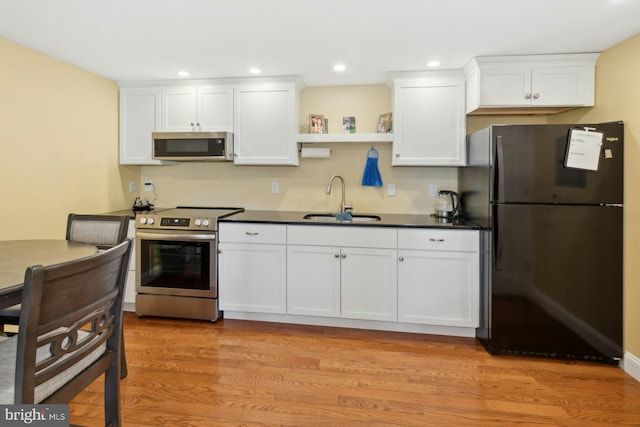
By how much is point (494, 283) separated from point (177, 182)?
10.1 ft

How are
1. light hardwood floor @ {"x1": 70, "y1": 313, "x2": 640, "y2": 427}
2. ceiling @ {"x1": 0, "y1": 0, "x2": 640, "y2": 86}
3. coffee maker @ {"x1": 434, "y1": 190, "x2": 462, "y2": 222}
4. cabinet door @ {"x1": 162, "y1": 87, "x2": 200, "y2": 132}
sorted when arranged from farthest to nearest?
cabinet door @ {"x1": 162, "y1": 87, "x2": 200, "y2": 132} → coffee maker @ {"x1": 434, "y1": 190, "x2": 462, "y2": 222} → ceiling @ {"x1": 0, "y1": 0, "x2": 640, "y2": 86} → light hardwood floor @ {"x1": 70, "y1": 313, "x2": 640, "y2": 427}

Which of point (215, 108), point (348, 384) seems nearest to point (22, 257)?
point (348, 384)

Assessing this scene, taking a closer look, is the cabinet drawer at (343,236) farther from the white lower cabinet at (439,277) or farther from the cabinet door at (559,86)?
the cabinet door at (559,86)

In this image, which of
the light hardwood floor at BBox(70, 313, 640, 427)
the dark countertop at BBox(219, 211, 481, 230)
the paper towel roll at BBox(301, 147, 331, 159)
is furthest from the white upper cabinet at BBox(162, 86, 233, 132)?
the light hardwood floor at BBox(70, 313, 640, 427)

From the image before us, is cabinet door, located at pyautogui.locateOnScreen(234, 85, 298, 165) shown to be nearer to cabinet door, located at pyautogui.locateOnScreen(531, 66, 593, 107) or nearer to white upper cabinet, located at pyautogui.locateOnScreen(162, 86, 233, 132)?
white upper cabinet, located at pyautogui.locateOnScreen(162, 86, 233, 132)

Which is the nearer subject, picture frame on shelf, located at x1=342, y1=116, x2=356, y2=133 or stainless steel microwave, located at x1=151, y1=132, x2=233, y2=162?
stainless steel microwave, located at x1=151, y1=132, x2=233, y2=162

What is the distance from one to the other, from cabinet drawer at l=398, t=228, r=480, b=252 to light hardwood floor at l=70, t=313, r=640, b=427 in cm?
72

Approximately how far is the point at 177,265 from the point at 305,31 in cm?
210

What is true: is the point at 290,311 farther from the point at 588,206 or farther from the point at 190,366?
the point at 588,206

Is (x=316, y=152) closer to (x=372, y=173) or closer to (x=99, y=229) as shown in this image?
(x=372, y=173)

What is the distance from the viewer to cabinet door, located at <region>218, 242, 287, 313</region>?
292 centimetres

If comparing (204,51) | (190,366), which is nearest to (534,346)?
(190,366)

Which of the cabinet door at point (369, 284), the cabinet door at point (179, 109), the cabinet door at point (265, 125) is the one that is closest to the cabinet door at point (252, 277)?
the cabinet door at point (369, 284)

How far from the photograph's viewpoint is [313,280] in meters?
2.88
